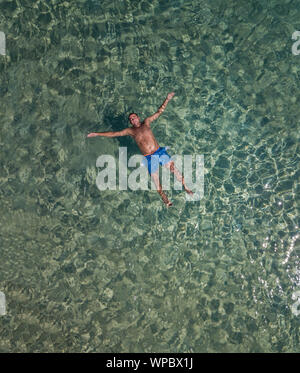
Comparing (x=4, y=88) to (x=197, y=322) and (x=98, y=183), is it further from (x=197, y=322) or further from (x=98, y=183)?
(x=197, y=322)

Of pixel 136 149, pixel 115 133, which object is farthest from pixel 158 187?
pixel 115 133

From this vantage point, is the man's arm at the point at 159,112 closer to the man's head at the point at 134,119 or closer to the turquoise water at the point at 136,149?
the man's head at the point at 134,119

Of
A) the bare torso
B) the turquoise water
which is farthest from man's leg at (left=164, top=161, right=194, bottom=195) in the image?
the bare torso

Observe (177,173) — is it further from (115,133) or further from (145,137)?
(115,133)

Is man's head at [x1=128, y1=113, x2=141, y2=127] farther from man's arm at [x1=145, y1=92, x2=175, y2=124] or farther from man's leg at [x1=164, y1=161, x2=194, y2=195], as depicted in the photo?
man's leg at [x1=164, y1=161, x2=194, y2=195]
